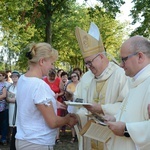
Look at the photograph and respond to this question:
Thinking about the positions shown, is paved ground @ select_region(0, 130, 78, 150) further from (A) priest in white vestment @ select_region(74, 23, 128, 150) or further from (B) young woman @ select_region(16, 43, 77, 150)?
(B) young woman @ select_region(16, 43, 77, 150)

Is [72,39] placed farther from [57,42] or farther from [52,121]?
[52,121]

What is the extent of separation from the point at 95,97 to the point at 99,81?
0.20 meters

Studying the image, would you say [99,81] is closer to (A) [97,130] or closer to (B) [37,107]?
(A) [97,130]

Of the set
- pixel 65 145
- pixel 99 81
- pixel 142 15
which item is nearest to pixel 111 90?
pixel 99 81

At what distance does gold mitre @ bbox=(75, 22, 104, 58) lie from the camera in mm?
3725

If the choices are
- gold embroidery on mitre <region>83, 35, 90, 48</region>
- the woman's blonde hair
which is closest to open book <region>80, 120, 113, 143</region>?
the woman's blonde hair

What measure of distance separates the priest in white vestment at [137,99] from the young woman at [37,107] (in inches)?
26.0

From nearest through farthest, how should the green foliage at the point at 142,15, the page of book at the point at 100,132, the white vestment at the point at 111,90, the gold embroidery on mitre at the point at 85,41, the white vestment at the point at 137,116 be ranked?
the white vestment at the point at 137,116
the page of book at the point at 100,132
the white vestment at the point at 111,90
the gold embroidery on mitre at the point at 85,41
the green foliage at the point at 142,15

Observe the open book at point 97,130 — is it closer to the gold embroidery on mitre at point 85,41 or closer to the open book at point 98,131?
the open book at point 98,131

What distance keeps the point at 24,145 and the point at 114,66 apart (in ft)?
4.64

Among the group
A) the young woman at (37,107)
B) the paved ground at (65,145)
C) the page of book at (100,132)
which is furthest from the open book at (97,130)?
the paved ground at (65,145)

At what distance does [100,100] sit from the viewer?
12.4ft

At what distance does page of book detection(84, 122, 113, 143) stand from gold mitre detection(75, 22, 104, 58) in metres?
0.91

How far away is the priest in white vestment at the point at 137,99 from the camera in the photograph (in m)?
2.51
